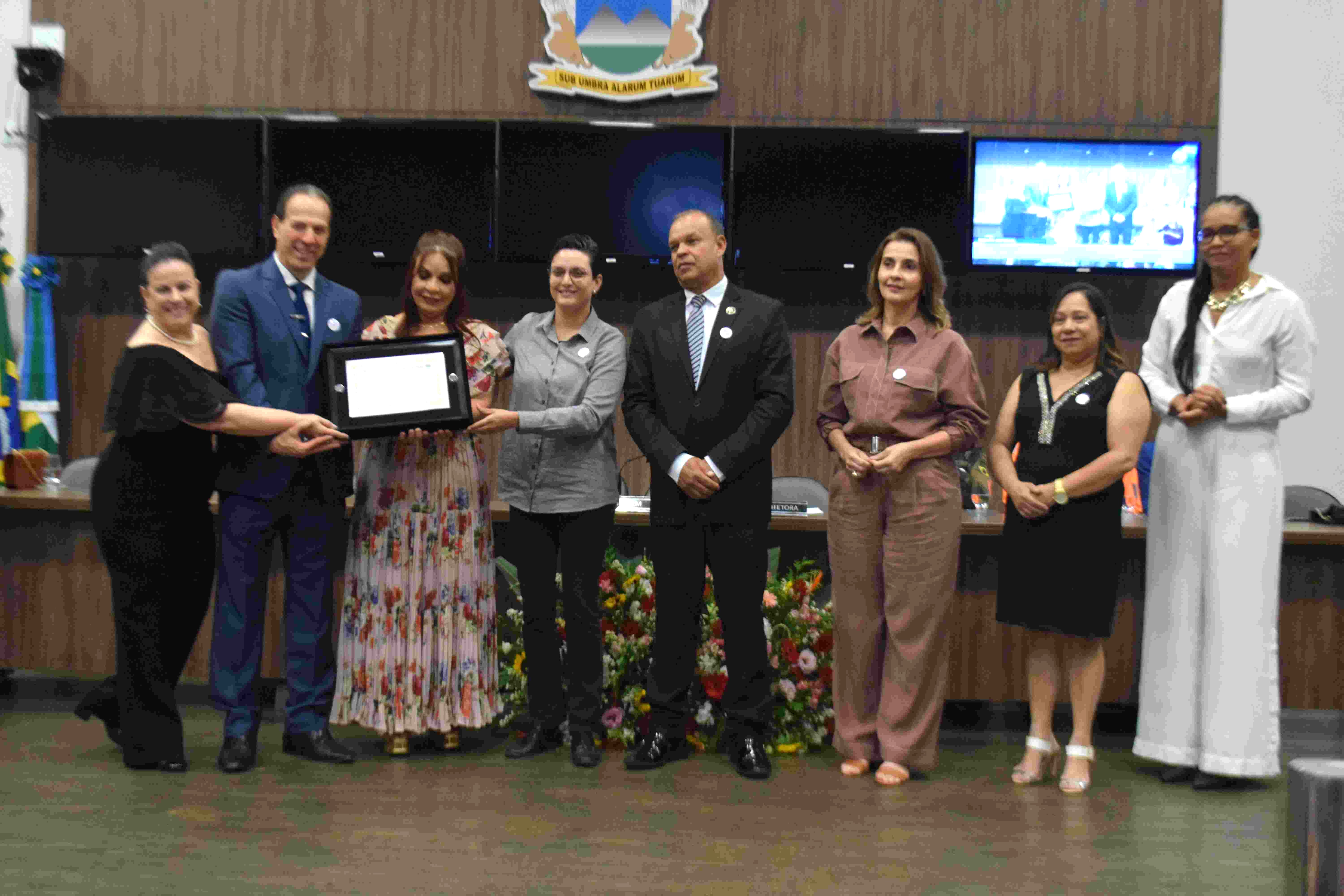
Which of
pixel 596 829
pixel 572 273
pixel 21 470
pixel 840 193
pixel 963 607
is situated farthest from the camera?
pixel 840 193

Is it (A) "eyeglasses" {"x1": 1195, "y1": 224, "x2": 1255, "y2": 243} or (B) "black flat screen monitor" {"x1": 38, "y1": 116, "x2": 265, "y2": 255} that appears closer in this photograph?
(A) "eyeglasses" {"x1": 1195, "y1": 224, "x2": 1255, "y2": 243}

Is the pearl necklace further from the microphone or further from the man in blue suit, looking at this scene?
the microphone

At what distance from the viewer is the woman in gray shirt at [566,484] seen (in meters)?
3.52

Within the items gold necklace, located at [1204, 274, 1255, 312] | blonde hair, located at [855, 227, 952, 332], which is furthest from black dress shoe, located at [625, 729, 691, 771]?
gold necklace, located at [1204, 274, 1255, 312]

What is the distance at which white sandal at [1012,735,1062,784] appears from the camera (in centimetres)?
349

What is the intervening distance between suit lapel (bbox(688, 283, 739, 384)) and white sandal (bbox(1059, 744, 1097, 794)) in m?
1.54

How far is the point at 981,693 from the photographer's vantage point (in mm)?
4129

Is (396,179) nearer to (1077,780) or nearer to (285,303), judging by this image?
(285,303)

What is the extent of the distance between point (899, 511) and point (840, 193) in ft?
8.16

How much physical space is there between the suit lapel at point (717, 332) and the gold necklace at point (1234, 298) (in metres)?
1.45

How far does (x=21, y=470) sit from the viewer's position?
14.4 feet

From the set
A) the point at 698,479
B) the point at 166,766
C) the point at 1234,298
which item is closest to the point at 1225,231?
the point at 1234,298

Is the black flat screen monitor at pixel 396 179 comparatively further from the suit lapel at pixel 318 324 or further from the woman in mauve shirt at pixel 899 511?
the woman in mauve shirt at pixel 899 511

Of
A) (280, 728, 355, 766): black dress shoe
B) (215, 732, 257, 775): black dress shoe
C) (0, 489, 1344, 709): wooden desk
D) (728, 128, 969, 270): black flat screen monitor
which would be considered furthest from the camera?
(728, 128, 969, 270): black flat screen monitor
